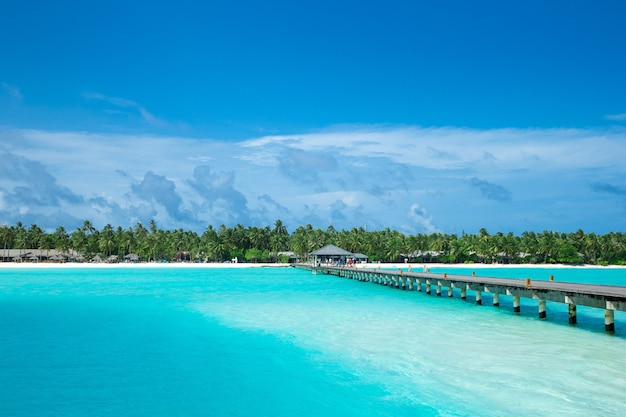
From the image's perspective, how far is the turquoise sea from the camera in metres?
12.3

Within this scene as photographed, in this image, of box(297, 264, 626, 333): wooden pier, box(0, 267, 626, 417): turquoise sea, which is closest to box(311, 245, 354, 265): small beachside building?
box(297, 264, 626, 333): wooden pier

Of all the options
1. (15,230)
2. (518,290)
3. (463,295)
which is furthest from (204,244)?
(518,290)

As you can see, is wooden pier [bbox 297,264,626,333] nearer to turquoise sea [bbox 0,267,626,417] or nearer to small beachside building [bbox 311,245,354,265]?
turquoise sea [bbox 0,267,626,417]

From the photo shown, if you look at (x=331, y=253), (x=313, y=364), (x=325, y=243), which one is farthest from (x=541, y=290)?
(x=325, y=243)

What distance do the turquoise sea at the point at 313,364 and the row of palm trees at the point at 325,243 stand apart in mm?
88637

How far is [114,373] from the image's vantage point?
15.1m

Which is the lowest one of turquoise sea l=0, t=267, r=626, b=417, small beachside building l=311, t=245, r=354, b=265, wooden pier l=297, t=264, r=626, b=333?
turquoise sea l=0, t=267, r=626, b=417

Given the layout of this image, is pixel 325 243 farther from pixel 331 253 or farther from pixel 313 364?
pixel 313 364

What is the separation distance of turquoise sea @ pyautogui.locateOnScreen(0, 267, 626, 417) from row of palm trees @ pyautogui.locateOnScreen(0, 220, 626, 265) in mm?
88637

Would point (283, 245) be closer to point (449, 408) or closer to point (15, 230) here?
point (15, 230)

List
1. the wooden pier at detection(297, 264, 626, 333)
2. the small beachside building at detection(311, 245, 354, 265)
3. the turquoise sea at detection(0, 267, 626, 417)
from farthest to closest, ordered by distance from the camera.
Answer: the small beachside building at detection(311, 245, 354, 265), the wooden pier at detection(297, 264, 626, 333), the turquoise sea at detection(0, 267, 626, 417)

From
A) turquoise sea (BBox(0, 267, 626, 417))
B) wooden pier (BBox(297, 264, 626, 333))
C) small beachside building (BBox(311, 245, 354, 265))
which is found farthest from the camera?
small beachside building (BBox(311, 245, 354, 265))

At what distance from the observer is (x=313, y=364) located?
1628cm

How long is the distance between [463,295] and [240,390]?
79.0 ft
